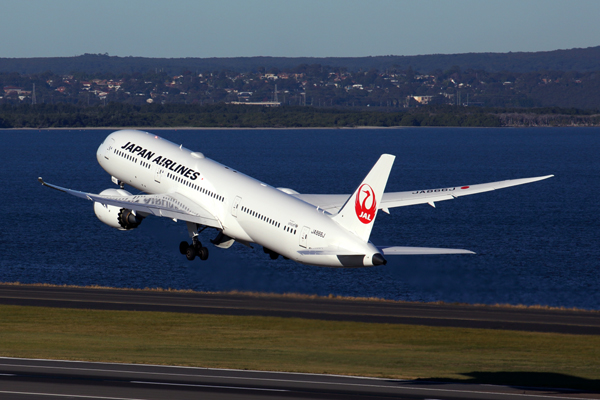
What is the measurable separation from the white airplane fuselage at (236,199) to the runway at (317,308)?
10.6 metres

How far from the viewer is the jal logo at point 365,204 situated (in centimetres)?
4519

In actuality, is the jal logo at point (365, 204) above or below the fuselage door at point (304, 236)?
A: above

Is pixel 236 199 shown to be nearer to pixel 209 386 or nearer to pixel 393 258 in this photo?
pixel 209 386

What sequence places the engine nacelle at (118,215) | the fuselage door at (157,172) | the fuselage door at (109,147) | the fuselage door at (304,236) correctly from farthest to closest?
the fuselage door at (109,147)
the fuselage door at (157,172)
the engine nacelle at (118,215)
the fuselage door at (304,236)

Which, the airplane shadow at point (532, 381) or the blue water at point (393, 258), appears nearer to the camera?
the airplane shadow at point (532, 381)

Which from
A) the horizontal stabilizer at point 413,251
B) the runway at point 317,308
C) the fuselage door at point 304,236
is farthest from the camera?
the runway at point 317,308

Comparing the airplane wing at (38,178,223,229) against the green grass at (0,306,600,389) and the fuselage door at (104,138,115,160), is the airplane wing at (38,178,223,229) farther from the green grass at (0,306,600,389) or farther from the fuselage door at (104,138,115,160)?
the green grass at (0,306,600,389)

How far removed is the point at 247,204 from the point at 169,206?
7421mm

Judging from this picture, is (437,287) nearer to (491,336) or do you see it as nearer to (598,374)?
(491,336)

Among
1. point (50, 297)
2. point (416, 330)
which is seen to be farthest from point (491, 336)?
point (50, 297)

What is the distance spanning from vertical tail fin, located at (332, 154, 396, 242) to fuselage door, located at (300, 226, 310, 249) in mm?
1838

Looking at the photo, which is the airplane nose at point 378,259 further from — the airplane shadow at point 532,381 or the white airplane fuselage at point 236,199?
the airplane shadow at point 532,381

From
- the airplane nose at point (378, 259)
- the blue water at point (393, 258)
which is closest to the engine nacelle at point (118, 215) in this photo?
the blue water at point (393, 258)

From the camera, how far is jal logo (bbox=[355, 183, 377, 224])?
45.2m
